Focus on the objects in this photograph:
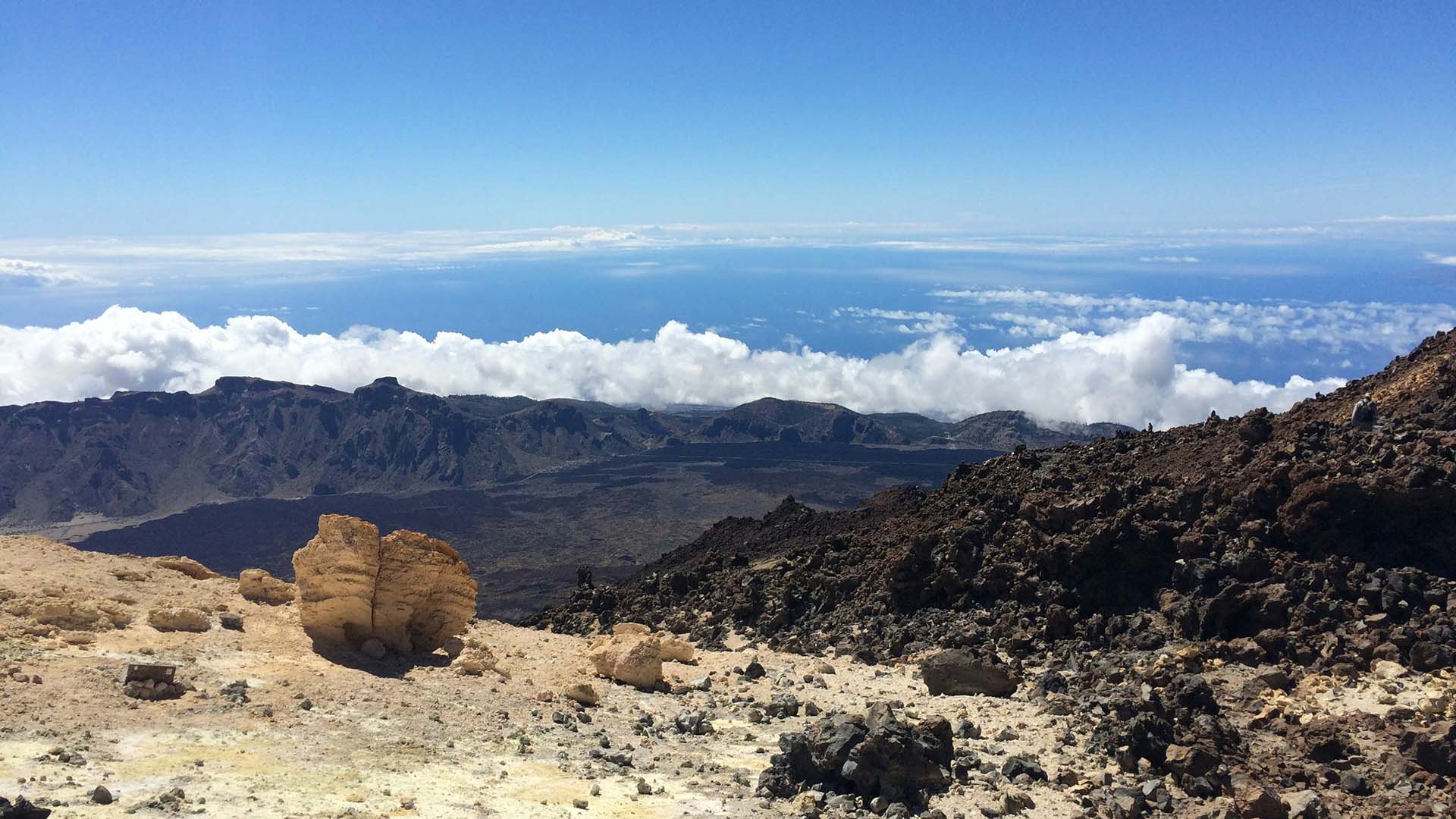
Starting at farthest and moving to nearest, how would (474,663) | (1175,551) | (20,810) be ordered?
(1175,551) → (474,663) → (20,810)

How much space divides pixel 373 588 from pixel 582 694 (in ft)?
14.8

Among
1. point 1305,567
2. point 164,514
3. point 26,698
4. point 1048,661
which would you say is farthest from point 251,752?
point 164,514

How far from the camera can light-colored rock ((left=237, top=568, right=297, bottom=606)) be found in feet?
66.6

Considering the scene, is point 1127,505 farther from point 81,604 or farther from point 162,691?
point 81,604

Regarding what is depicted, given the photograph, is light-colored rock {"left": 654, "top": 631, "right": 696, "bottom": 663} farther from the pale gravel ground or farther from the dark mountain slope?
the dark mountain slope

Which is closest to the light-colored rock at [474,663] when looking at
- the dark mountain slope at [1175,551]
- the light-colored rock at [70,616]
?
the light-colored rock at [70,616]

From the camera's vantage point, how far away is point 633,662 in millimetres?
19156

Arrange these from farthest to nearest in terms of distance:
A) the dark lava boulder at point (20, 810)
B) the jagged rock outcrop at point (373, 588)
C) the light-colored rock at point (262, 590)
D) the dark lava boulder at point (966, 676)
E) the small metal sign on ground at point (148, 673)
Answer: the light-colored rock at point (262, 590), the jagged rock outcrop at point (373, 588), the dark lava boulder at point (966, 676), the small metal sign on ground at point (148, 673), the dark lava boulder at point (20, 810)

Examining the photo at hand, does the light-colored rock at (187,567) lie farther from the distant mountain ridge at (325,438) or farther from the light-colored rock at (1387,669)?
the distant mountain ridge at (325,438)

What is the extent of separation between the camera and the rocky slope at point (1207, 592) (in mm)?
12812

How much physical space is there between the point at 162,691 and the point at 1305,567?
61.3ft

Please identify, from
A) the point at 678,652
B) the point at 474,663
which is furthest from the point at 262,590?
the point at 678,652

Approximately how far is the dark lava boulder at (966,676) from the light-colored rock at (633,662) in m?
5.22

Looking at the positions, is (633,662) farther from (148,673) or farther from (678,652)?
(148,673)
